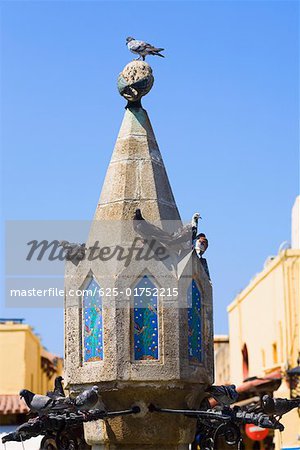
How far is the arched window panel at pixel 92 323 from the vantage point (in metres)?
10.0

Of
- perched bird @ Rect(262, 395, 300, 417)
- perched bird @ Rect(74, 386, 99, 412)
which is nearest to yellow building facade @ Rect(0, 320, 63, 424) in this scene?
perched bird @ Rect(262, 395, 300, 417)

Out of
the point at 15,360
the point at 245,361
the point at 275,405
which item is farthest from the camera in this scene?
the point at 245,361

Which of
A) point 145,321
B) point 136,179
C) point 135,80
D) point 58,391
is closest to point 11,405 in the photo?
point 58,391

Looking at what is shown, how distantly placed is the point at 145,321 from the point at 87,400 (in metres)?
1.00

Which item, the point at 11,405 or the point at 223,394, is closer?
the point at 223,394

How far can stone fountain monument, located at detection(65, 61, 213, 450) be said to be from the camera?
987 cm

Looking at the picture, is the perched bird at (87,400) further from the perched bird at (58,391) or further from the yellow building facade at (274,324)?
the yellow building facade at (274,324)

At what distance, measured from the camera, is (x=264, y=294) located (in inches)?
1260

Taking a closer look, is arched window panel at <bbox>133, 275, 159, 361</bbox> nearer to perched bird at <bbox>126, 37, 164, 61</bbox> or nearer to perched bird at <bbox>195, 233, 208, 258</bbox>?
perched bird at <bbox>195, 233, 208, 258</bbox>

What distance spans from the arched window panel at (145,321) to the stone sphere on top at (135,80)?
216cm

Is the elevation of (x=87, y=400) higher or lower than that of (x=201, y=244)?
lower

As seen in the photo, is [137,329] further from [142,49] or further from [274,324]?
[274,324]

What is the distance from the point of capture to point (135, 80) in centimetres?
1087

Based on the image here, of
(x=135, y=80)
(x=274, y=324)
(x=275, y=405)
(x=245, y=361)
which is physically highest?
(x=135, y=80)
